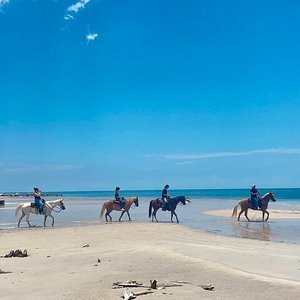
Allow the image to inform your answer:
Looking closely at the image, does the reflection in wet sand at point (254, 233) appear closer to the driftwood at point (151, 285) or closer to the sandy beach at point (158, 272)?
the sandy beach at point (158, 272)

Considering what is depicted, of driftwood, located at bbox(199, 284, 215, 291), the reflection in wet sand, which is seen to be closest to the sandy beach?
driftwood, located at bbox(199, 284, 215, 291)

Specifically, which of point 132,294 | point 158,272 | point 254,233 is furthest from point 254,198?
point 132,294

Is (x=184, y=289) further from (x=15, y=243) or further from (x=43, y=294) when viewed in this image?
(x=15, y=243)

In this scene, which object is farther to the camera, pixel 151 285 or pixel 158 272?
pixel 158 272

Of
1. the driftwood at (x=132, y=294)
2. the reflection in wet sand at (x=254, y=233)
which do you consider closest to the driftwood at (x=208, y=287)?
the driftwood at (x=132, y=294)

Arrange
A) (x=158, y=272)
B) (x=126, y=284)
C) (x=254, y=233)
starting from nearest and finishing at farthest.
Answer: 1. (x=126, y=284)
2. (x=158, y=272)
3. (x=254, y=233)

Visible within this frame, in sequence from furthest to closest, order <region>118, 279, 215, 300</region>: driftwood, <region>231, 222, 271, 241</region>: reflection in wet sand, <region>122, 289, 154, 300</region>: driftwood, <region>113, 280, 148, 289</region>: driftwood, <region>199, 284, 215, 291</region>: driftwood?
<region>231, 222, 271, 241</region>: reflection in wet sand < <region>113, 280, 148, 289</region>: driftwood < <region>199, 284, 215, 291</region>: driftwood < <region>118, 279, 215, 300</region>: driftwood < <region>122, 289, 154, 300</region>: driftwood

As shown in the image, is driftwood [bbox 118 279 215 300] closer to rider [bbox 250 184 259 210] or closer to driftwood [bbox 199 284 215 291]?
driftwood [bbox 199 284 215 291]

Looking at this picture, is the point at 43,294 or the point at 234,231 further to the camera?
the point at 234,231

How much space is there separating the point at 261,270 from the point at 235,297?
8.65 feet

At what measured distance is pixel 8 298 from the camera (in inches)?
289

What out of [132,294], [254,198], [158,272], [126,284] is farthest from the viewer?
[254,198]

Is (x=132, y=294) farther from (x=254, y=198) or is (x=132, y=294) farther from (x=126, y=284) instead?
(x=254, y=198)

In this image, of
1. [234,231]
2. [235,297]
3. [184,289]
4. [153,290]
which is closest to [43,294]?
[153,290]
